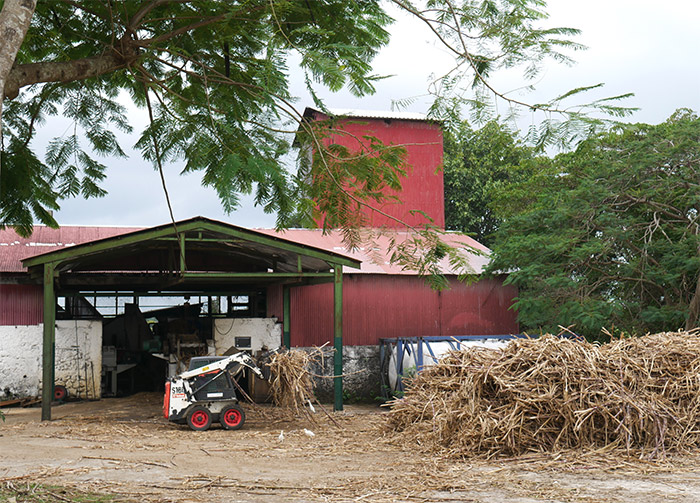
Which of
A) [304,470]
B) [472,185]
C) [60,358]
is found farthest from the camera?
[472,185]

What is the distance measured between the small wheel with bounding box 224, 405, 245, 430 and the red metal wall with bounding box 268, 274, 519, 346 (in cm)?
534

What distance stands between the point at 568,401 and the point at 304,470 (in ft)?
11.2

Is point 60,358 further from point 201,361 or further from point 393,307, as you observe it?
point 393,307

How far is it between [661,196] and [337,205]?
10.9m

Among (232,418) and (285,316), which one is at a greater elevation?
(285,316)

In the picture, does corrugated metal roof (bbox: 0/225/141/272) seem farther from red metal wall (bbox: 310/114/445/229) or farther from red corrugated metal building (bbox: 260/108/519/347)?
red metal wall (bbox: 310/114/445/229)

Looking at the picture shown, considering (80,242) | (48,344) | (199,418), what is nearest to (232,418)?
(199,418)

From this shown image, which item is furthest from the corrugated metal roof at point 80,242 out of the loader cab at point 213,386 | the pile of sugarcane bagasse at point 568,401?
the pile of sugarcane bagasse at point 568,401

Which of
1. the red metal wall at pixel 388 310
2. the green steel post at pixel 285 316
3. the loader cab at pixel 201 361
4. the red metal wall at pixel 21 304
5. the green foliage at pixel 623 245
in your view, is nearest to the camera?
the loader cab at pixel 201 361

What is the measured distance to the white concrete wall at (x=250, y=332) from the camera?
59.1 feet

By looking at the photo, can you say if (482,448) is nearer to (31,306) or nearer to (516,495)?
(516,495)

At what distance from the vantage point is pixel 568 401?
30.3ft

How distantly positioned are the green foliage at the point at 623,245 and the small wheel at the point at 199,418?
7464mm

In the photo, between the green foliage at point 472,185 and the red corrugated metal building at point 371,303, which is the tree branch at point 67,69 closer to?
the red corrugated metal building at point 371,303
